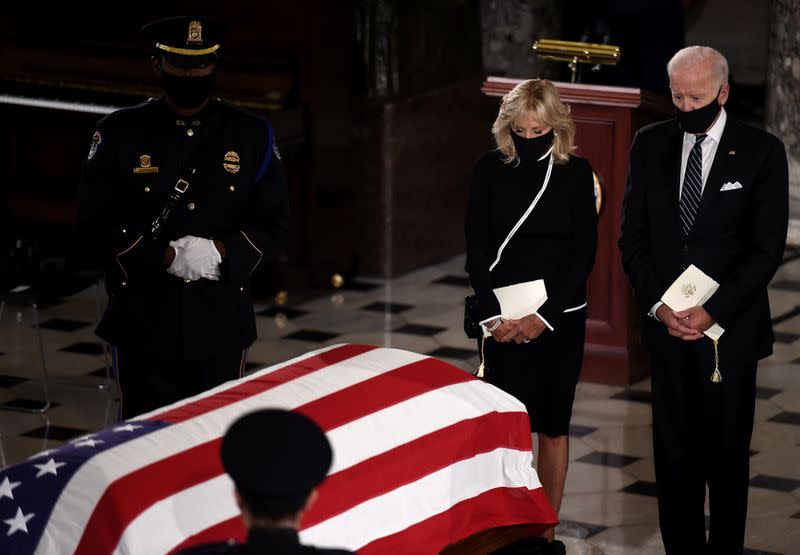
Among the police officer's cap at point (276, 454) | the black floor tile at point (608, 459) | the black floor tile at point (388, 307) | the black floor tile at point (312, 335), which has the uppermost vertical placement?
the police officer's cap at point (276, 454)

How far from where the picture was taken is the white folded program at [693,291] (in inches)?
174

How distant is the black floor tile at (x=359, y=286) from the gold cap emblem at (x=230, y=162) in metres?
3.99

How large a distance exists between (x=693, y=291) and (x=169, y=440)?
1.57 meters

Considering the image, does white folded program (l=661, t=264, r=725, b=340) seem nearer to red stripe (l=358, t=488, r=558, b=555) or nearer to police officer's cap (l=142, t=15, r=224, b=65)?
red stripe (l=358, t=488, r=558, b=555)

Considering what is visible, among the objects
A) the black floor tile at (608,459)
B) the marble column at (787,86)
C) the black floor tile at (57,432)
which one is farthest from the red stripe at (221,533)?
the marble column at (787,86)

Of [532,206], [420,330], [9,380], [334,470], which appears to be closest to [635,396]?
[420,330]

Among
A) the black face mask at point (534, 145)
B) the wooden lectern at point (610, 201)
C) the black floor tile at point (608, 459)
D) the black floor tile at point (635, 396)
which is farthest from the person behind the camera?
the black floor tile at point (635, 396)

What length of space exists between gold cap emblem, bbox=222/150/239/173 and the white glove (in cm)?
22

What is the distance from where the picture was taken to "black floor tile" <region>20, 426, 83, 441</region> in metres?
6.25

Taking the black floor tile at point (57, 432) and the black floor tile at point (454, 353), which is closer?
the black floor tile at point (57, 432)

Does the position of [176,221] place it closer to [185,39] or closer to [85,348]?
[185,39]

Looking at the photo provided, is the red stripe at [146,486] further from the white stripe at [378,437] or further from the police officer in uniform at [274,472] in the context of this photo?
the police officer in uniform at [274,472]

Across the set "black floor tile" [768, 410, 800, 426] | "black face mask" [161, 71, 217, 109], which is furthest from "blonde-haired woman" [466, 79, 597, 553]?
"black floor tile" [768, 410, 800, 426]

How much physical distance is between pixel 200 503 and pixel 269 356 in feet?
12.7
